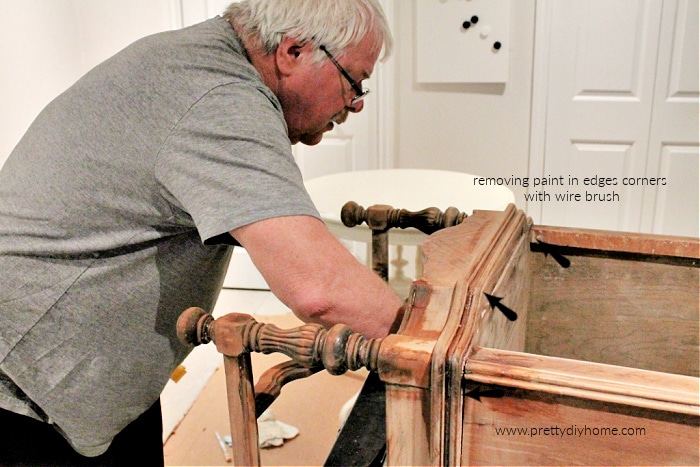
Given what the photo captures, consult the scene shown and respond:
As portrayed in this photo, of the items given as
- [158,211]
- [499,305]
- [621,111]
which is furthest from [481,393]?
[621,111]

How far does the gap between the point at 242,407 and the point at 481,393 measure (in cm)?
29

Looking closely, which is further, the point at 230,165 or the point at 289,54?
the point at 289,54

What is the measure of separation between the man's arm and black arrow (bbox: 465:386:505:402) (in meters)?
0.17

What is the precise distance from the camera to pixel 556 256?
1202 mm

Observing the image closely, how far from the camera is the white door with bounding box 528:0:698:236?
105 inches

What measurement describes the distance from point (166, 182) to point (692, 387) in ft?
2.12

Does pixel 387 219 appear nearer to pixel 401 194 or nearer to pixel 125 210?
pixel 125 210

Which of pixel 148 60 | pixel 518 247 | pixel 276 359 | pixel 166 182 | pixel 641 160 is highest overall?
pixel 148 60

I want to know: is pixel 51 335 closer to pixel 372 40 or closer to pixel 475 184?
pixel 372 40

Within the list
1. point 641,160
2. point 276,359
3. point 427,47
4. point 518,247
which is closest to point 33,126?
point 518,247

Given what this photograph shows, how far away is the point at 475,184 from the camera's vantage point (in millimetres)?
1802

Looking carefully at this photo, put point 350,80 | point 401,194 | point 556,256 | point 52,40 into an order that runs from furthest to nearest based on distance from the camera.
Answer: point 52,40
point 401,194
point 556,256
point 350,80

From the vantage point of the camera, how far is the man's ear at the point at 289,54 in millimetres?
937

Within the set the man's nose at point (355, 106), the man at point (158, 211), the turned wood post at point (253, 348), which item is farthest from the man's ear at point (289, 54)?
the turned wood post at point (253, 348)
